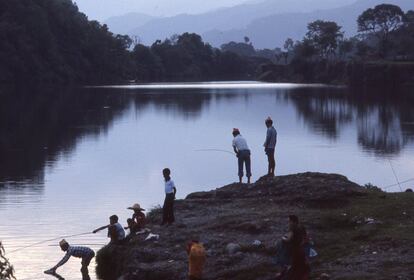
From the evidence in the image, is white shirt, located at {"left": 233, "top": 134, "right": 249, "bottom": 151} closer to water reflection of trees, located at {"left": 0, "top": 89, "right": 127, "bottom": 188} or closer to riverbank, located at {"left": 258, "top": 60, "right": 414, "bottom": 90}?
water reflection of trees, located at {"left": 0, "top": 89, "right": 127, "bottom": 188}

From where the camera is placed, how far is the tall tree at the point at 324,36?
6848 inches

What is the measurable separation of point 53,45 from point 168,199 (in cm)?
12703

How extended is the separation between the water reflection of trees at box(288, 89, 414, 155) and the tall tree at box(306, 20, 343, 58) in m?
68.8

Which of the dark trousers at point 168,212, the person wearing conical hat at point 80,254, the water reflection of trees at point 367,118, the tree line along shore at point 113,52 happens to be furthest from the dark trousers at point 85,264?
the tree line along shore at point 113,52

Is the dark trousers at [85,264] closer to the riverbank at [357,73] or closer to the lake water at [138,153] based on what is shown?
the lake water at [138,153]

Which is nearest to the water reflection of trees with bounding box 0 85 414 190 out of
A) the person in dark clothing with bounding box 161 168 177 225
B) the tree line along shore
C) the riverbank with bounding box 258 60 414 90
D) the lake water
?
the lake water

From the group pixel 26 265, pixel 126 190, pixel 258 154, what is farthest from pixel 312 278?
pixel 258 154

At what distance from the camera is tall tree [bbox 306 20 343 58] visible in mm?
173950

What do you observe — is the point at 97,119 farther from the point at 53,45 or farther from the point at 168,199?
the point at 53,45

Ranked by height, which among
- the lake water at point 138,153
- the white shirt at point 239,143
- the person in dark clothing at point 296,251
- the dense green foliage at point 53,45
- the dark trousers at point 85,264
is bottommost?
the lake water at point 138,153

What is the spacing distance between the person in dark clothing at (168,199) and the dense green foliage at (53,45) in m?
115

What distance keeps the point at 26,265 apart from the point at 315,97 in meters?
89.7

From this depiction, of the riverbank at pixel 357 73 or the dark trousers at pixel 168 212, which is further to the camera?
the riverbank at pixel 357 73

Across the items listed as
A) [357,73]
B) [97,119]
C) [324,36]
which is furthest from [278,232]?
[324,36]
